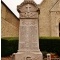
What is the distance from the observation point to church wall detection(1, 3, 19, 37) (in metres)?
32.6

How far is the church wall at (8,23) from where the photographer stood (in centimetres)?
3259

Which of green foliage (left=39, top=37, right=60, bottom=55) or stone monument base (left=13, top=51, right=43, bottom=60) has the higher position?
green foliage (left=39, top=37, right=60, bottom=55)

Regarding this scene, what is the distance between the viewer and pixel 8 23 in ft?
121

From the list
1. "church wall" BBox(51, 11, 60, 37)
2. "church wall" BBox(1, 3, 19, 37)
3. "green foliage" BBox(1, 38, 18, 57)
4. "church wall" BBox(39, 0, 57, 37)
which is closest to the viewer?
"green foliage" BBox(1, 38, 18, 57)

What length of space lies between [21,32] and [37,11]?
1.44 metres

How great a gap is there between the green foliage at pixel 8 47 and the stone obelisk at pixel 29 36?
22.3 feet

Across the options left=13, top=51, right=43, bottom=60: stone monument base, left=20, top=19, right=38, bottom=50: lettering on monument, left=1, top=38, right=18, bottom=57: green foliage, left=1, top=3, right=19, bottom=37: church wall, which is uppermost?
left=1, top=3, right=19, bottom=37: church wall

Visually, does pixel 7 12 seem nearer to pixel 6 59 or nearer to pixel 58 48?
pixel 58 48

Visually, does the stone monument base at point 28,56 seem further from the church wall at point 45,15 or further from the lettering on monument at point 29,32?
the church wall at point 45,15

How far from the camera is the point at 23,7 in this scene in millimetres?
18250

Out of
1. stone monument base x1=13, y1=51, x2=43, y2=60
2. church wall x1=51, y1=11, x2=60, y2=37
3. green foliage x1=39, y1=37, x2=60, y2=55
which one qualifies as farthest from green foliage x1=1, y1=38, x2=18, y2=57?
church wall x1=51, y1=11, x2=60, y2=37

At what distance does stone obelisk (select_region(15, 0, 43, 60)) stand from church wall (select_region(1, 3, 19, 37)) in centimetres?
1328

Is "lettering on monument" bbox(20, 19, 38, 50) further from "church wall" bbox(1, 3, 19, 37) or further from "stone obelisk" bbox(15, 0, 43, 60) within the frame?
"church wall" bbox(1, 3, 19, 37)

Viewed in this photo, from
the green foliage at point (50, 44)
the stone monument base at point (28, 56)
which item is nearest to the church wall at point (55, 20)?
the green foliage at point (50, 44)
